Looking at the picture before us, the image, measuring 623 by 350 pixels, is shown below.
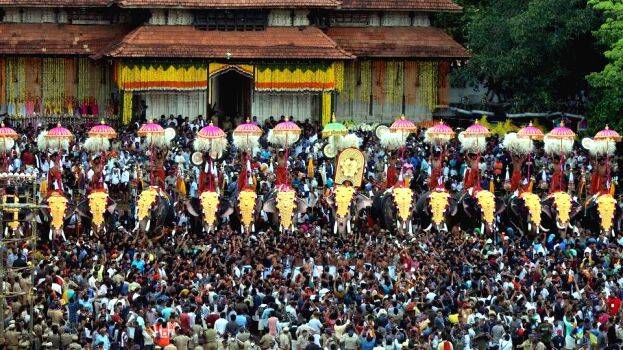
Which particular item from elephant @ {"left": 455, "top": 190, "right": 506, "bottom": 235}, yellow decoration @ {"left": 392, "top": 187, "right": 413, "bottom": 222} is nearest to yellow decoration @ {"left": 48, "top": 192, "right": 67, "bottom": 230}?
yellow decoration @ {"left": 392, "top": 187, "right": 413, "bottom": 222}

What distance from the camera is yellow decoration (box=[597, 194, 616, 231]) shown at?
153ft

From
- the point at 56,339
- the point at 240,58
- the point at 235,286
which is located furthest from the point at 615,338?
the point at 240,58

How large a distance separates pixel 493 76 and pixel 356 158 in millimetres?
11789

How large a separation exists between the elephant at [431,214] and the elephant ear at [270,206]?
332 cm

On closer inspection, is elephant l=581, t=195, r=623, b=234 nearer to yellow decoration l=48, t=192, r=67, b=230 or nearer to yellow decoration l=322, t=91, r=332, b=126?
yellow decoration l=48, t=192, r=67, b=230

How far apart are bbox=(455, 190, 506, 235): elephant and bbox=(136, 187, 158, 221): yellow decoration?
6931 mm

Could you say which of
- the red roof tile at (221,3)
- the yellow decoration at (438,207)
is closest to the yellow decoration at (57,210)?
the yellow decoration at (438,207)

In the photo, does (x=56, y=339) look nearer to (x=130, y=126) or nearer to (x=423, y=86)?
(x=130, y=126)

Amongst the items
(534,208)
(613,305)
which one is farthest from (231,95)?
(613,305)

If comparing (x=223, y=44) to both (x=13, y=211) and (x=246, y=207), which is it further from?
(x=13, y=211)

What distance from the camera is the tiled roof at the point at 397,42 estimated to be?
5812 cm

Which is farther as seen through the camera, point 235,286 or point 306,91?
point 306,91

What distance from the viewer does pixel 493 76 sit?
58312 millimetres

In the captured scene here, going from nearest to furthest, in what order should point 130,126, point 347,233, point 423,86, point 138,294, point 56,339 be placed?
point 56,339, point 138,294, point 347,233, point 130,126, point 423,86
